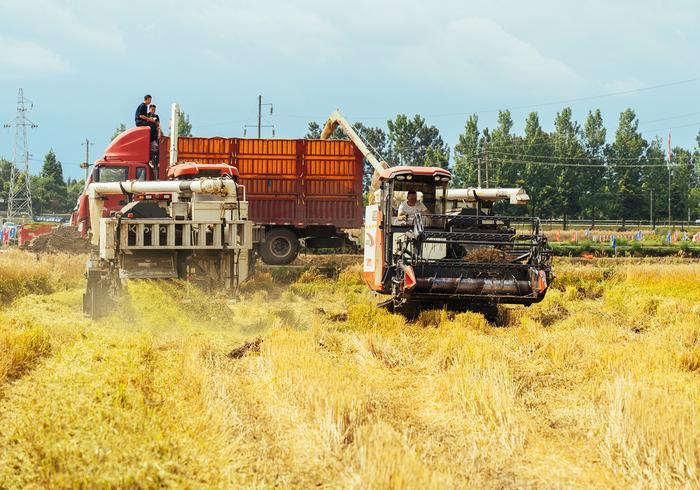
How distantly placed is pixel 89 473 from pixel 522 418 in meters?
3.28

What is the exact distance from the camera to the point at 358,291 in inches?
682

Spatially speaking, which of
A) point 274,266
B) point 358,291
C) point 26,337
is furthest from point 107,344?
point 274,266

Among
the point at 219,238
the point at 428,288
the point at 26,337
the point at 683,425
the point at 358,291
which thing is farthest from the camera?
the point at 358,291

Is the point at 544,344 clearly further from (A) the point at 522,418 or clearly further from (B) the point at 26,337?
(B) the point at 26,337

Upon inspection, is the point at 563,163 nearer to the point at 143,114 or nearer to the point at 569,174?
the point at 569,174

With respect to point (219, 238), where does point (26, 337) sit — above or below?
below

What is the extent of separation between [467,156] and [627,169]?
15632 mm

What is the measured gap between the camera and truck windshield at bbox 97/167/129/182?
1822 cm

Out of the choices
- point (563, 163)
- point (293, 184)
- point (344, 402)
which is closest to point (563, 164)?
point (563, 163)

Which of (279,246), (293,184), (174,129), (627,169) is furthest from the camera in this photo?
(627,169)

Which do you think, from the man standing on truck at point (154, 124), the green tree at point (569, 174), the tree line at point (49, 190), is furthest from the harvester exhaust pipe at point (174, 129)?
the tree line at point (49, 190)

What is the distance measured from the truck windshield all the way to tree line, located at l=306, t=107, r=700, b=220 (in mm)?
47089

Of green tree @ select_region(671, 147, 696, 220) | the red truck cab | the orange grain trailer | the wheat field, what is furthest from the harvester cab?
green tree @ select_region(671, 147, 696, 220)

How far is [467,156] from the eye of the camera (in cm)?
6756
